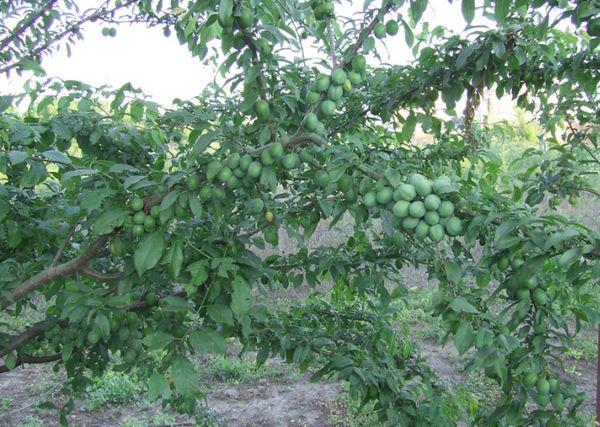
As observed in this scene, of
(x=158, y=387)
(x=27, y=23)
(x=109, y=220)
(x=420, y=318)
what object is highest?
(x=27, y=23)

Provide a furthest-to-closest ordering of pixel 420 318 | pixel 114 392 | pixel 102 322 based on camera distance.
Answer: pixel 420 318, pixel 114 392, pixel 102 322

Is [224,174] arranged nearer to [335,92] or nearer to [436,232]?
[335,92]

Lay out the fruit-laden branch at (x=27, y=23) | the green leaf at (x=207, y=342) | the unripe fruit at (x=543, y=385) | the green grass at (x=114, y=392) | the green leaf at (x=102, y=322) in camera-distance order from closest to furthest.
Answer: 1. the unripe fruit at (x=543, y=385)
2. the green leaf at (x=207, y=342)
3. the green leaf at (x=102, y=322)
4. the fruit-laden branch at (x=27, y=23)
5. the green grass at (x=114, y=392)

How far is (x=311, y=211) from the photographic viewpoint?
151 centimetres

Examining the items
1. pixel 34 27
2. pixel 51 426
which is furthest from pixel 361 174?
pixel 51 426

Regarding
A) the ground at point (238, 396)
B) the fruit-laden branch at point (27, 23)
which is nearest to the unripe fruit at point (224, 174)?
the fruit-laden branch at point (27, 23)

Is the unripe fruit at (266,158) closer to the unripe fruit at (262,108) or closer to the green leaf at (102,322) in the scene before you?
the unripe fruit at (262,108)

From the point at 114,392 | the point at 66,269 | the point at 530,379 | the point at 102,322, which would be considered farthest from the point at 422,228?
the point at 114,392

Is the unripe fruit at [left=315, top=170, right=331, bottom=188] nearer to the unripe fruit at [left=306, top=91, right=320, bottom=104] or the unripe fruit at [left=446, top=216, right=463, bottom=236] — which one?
the unripe fruit at [left=306, top=91, right=320, bottom=104]

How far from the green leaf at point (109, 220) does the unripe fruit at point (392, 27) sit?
697mm

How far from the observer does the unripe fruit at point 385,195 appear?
3.28 ft

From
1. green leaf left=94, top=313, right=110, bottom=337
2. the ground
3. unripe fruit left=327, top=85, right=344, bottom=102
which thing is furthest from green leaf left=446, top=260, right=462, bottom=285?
the ground

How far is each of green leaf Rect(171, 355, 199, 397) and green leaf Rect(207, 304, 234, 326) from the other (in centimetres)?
11

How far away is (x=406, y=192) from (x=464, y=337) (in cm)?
28
